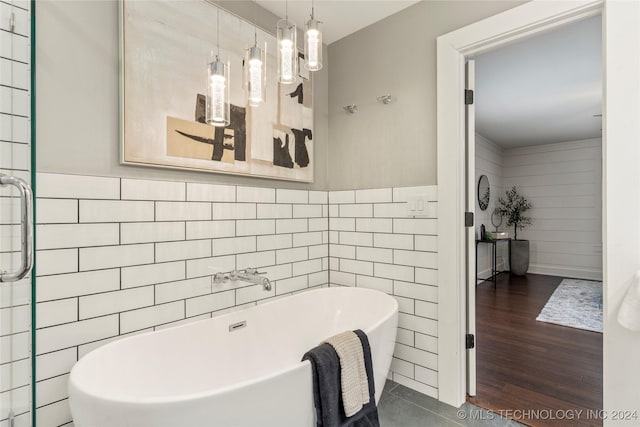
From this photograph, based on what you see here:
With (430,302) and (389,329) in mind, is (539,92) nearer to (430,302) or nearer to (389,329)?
(430,302)

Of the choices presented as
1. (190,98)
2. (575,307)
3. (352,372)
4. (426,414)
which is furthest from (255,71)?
(575,307)

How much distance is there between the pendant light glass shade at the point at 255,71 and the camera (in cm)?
150

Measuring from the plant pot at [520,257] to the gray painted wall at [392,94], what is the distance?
4.95m

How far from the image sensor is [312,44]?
1.41 meters

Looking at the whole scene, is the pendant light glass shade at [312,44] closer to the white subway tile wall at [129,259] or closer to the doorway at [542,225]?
the white subway tile wall at [129,259]

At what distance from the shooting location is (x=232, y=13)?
73.9 inches

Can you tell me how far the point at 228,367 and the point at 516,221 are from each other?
6128 millimetres

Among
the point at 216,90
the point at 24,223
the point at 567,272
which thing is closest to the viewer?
the point at 24,223

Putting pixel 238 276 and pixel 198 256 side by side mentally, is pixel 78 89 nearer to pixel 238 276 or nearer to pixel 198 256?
pixel 198 256

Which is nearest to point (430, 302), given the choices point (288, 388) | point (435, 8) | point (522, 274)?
point (288, 388)

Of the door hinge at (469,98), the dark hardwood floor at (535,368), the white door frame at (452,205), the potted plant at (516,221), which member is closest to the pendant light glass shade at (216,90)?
the white door frame at (452,205)

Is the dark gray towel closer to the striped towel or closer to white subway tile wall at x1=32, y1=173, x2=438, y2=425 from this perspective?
the striped towel

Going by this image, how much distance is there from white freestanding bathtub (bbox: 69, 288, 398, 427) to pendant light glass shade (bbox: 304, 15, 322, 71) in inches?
50.1

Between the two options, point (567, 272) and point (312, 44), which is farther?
point (567, 272)
